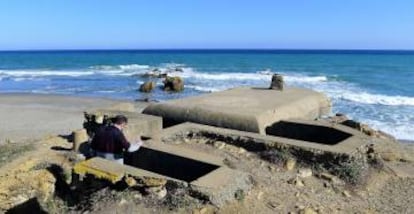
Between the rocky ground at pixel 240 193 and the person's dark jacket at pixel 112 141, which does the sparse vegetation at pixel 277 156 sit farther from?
the person's dark jacket at pixel 112 141

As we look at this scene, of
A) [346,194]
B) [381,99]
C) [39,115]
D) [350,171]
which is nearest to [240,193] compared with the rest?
[346,194]

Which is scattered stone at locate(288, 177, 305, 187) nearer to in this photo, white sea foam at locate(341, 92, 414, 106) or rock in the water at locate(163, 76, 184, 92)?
white sea foam at locate(341, 92, 414, 106)

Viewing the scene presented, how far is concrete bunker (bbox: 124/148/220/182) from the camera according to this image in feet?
19.9

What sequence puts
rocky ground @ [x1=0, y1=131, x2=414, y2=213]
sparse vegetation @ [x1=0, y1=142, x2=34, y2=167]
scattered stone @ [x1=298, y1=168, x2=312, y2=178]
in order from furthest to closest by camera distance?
sparse vegetation @ [x1=0, y1=142, x2=34, y2=167]
scattered stone @ [x1=298, y1=168, x2=312, y2=178]
rocky ground @ [x1=0, y1=131, x2=414, y2=213]

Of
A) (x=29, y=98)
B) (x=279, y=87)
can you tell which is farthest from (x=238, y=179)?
(x=29, y=98)

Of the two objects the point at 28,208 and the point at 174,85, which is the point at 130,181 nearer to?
the point at 28,208

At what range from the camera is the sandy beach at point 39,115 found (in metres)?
15.1

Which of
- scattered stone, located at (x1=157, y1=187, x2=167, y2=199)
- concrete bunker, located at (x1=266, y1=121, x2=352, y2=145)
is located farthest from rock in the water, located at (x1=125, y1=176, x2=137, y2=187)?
concrete bunker, located at (x1=266, y1=121, x2=352, y2=145)

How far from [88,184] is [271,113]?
3.90 meters

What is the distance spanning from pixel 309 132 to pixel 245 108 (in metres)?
1.46

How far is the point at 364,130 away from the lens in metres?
8.56

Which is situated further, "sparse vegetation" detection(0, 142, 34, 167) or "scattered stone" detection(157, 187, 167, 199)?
"sparse vegetation" detection(0, 142, 34, 167)

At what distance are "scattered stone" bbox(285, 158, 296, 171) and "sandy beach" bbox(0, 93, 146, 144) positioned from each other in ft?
27.6

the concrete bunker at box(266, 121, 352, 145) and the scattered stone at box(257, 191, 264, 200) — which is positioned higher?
the concrete bunker at box(266, 121, 352, 145)
